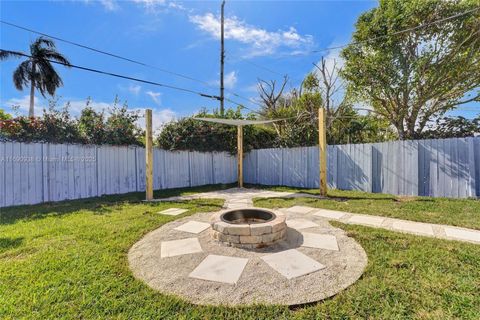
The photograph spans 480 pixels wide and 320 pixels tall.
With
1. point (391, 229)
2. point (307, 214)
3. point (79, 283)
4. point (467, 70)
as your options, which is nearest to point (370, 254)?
point (391, 229)

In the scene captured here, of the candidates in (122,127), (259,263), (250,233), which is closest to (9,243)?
(250,233)

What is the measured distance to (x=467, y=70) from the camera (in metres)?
6.44

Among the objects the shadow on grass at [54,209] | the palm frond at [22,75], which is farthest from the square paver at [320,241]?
the palm frond at [22,75]

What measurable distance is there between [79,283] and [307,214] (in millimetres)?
3518

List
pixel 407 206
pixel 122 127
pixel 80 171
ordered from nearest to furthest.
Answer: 1. pixel 407 206
2. pixel 80 171
3. pixel 122 127

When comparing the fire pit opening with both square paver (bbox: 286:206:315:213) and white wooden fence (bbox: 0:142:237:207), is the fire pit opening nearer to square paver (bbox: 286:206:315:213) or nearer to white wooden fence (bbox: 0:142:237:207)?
square paver (bbox: 286:206:315:213)

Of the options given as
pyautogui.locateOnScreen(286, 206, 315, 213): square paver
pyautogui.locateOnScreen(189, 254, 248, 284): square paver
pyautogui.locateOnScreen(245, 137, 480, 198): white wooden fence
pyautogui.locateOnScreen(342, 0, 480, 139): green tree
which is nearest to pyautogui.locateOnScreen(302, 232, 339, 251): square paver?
pyautogui.locateOnScreen(189, 254, 248, 284): square paver

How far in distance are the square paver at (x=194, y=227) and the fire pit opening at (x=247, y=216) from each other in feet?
1.49

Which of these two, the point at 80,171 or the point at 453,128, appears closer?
the point at 80,171

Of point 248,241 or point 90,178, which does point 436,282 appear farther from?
point 90,178

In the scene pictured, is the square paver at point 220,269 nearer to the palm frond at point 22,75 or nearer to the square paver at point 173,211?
the square paver at point 173,211

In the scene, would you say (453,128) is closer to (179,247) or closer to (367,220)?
(367,220)

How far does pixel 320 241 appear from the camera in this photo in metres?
2.91

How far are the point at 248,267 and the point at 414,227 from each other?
2.77 m
